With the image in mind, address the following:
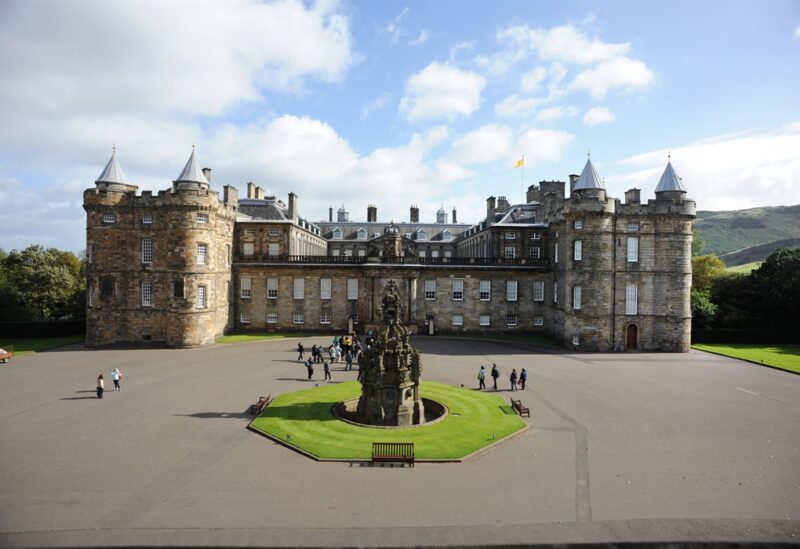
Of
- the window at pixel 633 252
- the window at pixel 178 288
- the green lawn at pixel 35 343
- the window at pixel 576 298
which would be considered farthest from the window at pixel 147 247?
the window at pixel 633 252

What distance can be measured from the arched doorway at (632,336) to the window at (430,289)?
1817cm

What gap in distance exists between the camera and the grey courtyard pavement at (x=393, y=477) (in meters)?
11.3

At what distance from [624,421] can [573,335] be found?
1958cm

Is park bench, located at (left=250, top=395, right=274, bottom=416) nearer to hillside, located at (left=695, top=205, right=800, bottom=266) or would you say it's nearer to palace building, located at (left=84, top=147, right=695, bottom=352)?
palace building, located at (left=84, top=147, right=695, bottom=352)

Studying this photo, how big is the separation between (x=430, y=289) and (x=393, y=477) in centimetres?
3133

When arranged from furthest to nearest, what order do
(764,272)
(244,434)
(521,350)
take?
(764,272)
(521,350)
(244,434)

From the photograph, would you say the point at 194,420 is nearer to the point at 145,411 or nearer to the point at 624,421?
the point at 145,411

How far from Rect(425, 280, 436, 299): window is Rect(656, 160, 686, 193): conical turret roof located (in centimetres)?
2261

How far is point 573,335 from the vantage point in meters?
38.5

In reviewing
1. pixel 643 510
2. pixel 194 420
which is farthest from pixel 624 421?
pixel 194 420

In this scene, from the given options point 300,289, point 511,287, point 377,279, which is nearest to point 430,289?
point 377,279

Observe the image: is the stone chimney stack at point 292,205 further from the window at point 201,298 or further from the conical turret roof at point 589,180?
the conical turret roof at point 589,180

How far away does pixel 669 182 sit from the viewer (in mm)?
39719

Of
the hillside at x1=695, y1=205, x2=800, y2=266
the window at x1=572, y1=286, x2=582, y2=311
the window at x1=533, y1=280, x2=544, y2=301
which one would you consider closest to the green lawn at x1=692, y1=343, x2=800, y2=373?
the window at x1=572, y1=286, x2=582, y2=311
